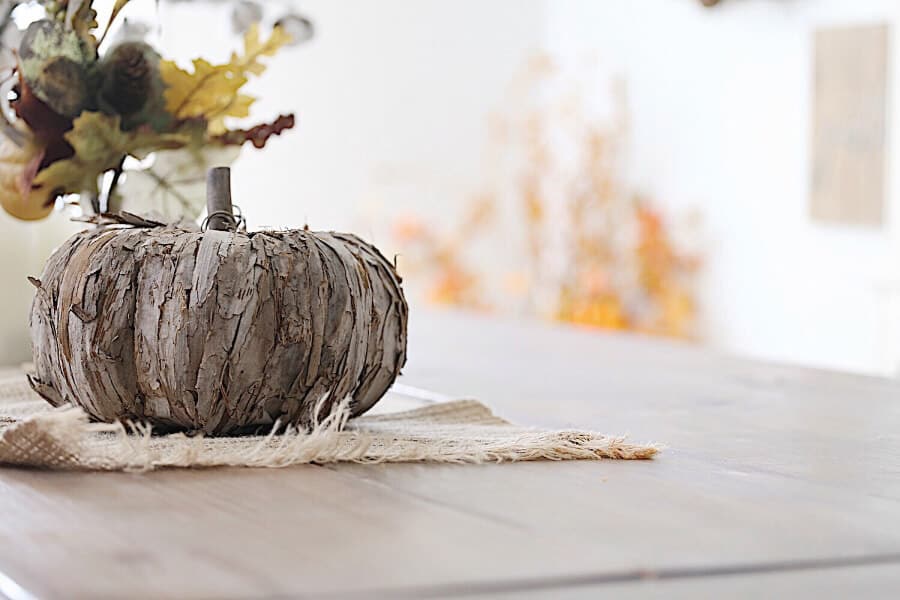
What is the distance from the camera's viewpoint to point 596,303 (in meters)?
4.02

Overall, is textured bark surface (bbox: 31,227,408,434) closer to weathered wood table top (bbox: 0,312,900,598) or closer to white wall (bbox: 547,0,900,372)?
weathered wood table top (bbox: 0,312,900,598)

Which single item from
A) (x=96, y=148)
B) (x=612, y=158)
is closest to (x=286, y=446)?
(x=96, y=148)

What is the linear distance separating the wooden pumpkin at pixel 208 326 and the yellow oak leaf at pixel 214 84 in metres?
0.20

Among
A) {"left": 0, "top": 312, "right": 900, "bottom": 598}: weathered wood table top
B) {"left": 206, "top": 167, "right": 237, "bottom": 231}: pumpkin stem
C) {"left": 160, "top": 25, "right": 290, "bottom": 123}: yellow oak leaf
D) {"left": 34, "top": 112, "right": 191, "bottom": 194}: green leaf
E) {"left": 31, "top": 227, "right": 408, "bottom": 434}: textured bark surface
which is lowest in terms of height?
{"left": 0, "top": 312, "right": 900, "bottom": 598}: weathered wood table top

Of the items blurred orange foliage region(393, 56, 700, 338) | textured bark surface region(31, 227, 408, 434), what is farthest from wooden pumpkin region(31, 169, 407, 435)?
blurred orange foliage region(393, 56, 700, 338)

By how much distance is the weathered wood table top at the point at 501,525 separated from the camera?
41cm

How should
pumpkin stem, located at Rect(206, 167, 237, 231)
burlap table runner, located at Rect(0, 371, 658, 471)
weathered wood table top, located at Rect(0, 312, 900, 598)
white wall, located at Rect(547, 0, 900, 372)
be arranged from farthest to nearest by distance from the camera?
white wall, located at Rect(547, 0, 900, 372)
pumpkin stem, located at Rect(206, 167, 237, 231)
burlap table runner, located at Rect(0, 371, 658, 471)
weathered wood table top, located at Rect(0, 312, 900, 598)

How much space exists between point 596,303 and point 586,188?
0.38 metres

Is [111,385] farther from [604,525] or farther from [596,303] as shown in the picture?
[596,303]

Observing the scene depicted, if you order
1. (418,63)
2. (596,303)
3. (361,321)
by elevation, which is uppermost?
(418,63)

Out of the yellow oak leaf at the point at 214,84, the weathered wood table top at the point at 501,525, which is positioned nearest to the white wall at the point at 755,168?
the yellow oak leaf at the point at 214,84

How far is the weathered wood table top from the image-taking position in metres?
0.41

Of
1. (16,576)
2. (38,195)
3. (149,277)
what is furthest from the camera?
(38,195)

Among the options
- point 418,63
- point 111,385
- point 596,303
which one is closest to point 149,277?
point 111,385
